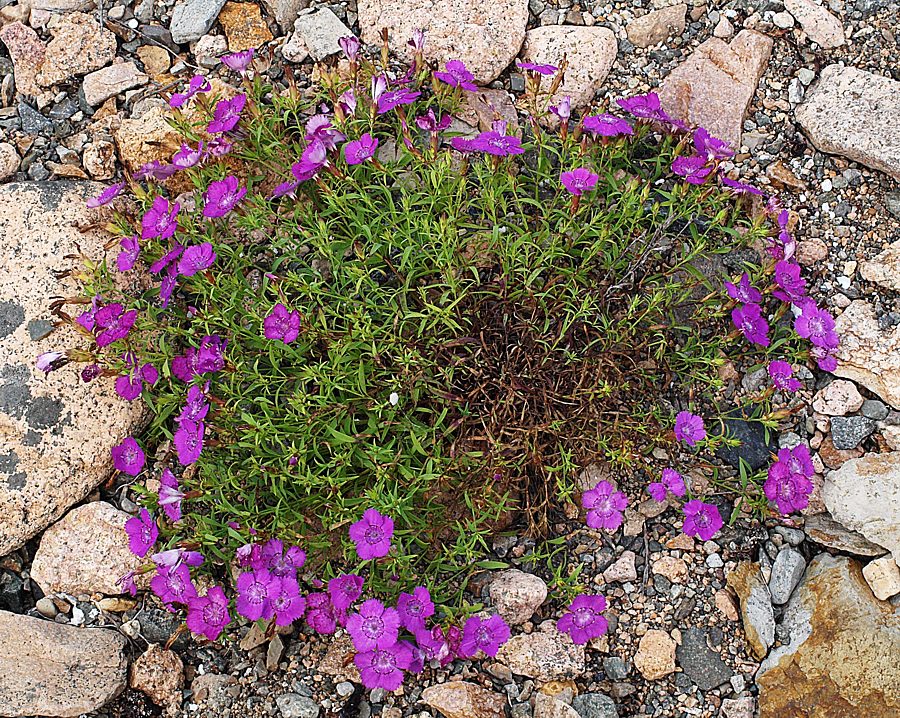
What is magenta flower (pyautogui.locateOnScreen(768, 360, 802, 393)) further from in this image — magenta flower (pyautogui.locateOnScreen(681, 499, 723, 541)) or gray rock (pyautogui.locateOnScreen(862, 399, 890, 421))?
magenta flower (pyautogui.locateOnScreen(681, 499, 723, 541))

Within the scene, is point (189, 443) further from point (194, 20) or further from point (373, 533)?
point (194, 20)

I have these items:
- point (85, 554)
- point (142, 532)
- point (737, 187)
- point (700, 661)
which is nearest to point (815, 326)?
point (737, 187)

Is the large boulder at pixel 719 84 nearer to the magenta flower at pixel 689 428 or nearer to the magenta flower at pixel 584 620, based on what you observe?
the magenta flower at pixel 689 428

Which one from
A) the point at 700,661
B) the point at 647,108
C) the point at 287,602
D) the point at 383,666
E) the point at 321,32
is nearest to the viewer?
the point at 383,666

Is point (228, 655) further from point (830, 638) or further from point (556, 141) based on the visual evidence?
point (556, 141)

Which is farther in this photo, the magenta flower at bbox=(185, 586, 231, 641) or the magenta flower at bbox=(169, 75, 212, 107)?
the magenta flower at bbox=(169, 75, 212, 107)

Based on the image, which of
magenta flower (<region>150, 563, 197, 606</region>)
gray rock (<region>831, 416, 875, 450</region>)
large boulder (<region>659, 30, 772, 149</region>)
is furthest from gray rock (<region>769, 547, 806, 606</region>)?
magenta flower (<region>150, 563, 197, 606</region>)
